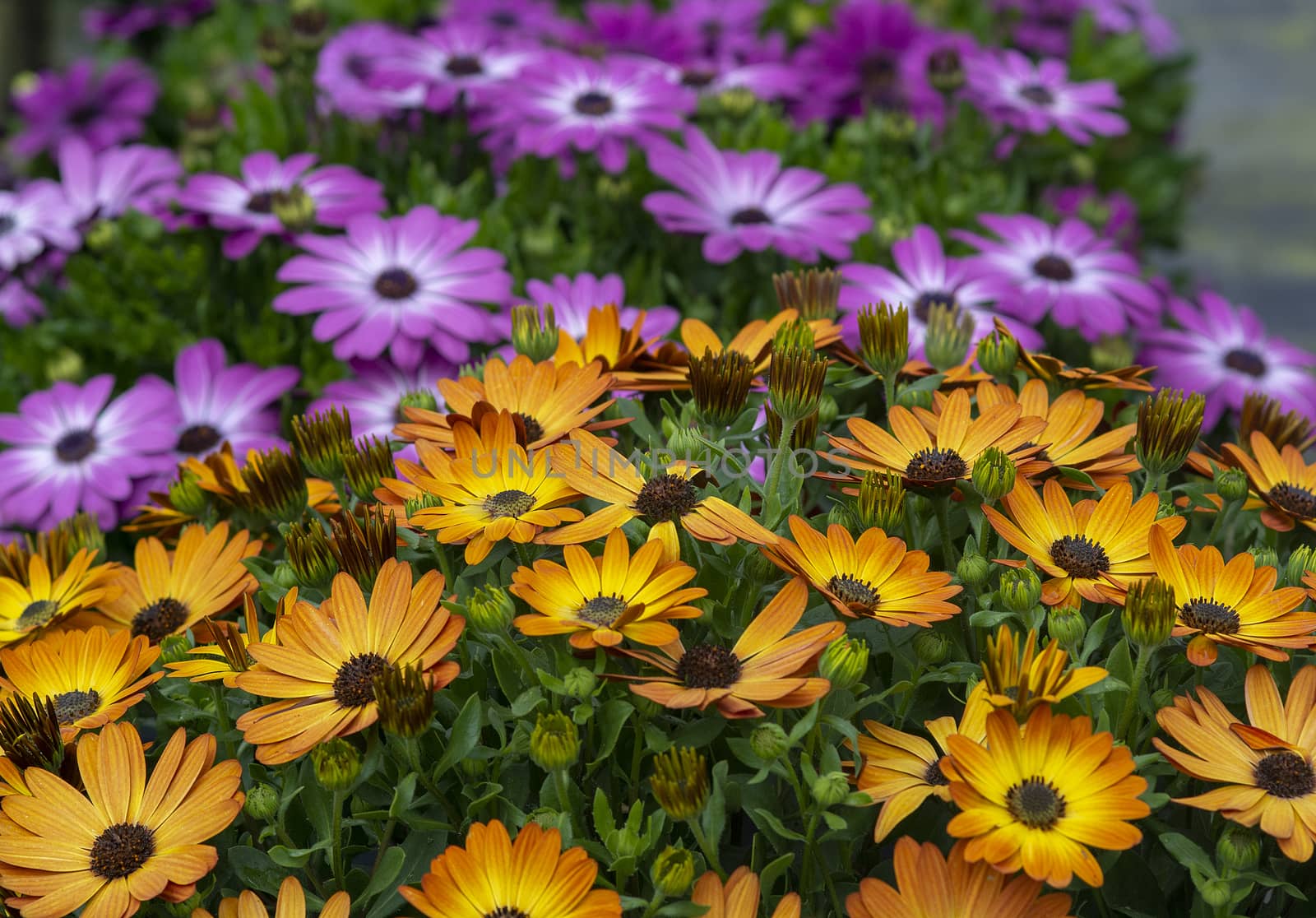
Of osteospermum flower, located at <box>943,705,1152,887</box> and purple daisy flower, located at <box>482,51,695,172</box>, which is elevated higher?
osteospermum flower, located at <box>943,705,1152,887</box>

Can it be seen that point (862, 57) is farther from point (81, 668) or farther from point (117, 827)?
point (117, 827)

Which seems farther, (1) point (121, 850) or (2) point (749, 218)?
(2) point (749, 218)

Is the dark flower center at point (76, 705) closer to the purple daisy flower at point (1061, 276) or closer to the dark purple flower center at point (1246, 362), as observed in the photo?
the purple daisy flower at point (1061, 276)

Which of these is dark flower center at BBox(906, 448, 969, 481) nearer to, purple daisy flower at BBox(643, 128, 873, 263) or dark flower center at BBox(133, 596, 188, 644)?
dark flower center at BBox(133, 596, 188, 644)

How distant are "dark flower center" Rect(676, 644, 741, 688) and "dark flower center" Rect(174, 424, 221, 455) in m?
1.12

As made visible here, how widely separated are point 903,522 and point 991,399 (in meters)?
0.13

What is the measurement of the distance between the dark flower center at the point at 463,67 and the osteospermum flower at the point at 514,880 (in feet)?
5.89

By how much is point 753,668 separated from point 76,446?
4.09ft

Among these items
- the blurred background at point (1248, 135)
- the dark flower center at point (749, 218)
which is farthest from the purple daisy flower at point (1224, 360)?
the blurred background at point (1248, 135)

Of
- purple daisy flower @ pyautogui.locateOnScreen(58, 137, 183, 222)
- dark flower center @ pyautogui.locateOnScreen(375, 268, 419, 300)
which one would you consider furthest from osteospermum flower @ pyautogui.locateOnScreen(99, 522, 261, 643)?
purple daisy flower @ pyautogui.locateOnScreen(58, 137, 183, 222)

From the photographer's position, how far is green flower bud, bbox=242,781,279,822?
893mm

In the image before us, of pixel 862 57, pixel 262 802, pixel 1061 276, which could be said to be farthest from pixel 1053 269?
pixel 262 802

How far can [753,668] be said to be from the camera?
2.91 ft

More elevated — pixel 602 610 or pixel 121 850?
pixel 602 610
